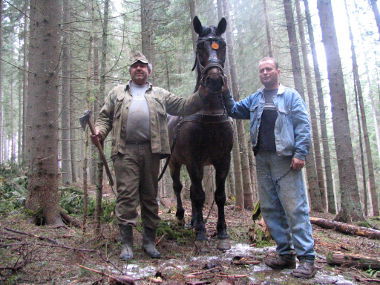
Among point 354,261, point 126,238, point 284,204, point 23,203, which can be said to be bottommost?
point 354,261

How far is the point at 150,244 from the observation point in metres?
4.33

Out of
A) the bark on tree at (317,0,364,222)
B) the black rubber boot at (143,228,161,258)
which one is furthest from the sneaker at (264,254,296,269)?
the bark on tree at (317,0,364,222)

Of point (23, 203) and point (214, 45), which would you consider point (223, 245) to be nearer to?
point (214, 45)

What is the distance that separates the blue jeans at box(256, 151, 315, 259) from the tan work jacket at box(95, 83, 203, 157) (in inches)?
51.1

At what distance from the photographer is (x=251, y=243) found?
5082 mm

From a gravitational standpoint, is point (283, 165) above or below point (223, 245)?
above

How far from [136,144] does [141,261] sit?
5.04 ft

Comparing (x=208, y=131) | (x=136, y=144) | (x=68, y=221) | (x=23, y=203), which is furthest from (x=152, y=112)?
(x=23, y=203)

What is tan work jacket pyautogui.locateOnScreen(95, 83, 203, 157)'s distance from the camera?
4.28 m

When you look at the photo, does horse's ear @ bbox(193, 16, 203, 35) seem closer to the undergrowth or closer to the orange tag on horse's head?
the orange tag on horse's head

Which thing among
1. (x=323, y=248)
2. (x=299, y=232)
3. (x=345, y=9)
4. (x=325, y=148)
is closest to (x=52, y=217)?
(x=299, y=232)

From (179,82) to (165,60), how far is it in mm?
1681

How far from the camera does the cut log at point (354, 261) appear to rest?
3760 mm

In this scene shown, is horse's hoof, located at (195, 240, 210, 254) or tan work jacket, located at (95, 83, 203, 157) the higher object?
tan work jacket, located at (95, 83, 203, 157)
